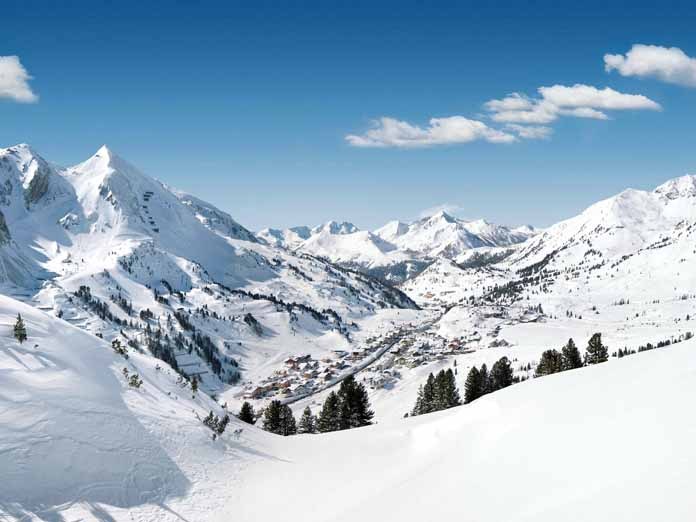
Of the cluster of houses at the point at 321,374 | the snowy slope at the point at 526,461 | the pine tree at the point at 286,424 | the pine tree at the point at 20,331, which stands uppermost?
the pine tree at the point at 20,331

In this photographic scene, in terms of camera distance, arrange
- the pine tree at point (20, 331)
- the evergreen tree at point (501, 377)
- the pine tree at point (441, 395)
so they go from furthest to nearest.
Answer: the evergreen tree at point (501, 377)
the pine tree at point (441, 395)
the pine tree at point (20, 331)

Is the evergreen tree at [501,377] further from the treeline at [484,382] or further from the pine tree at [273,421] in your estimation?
the pine tree at [273,421]

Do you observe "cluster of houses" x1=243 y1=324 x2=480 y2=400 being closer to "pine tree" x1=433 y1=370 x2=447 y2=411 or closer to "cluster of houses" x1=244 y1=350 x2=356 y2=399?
"cluster of houses" x1=244 y1=350 x2=356 y2=399

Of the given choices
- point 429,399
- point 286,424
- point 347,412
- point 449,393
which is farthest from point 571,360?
point 286,424

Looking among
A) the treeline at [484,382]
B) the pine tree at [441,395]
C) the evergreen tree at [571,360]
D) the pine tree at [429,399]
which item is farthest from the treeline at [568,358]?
the pine tree at [429,399]

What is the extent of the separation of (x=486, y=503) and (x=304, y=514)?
8.51 m

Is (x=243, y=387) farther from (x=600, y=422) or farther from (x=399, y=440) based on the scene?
(x=600, y=422)

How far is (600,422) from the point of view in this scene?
17438mm

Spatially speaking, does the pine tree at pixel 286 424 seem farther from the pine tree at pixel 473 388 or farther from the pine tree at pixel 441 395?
the pine tree at pixel 473 388

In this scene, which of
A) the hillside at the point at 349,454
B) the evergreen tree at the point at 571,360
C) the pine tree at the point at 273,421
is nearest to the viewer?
the hillside at the point at 349,454

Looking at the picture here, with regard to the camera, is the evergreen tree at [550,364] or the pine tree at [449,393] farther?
the evergreen tree at [550,364]

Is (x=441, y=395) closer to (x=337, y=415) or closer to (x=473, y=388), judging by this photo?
Answer: (x=473, y=388)

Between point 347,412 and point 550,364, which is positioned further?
point 550,364

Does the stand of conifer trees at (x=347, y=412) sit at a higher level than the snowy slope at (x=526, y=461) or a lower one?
lower
